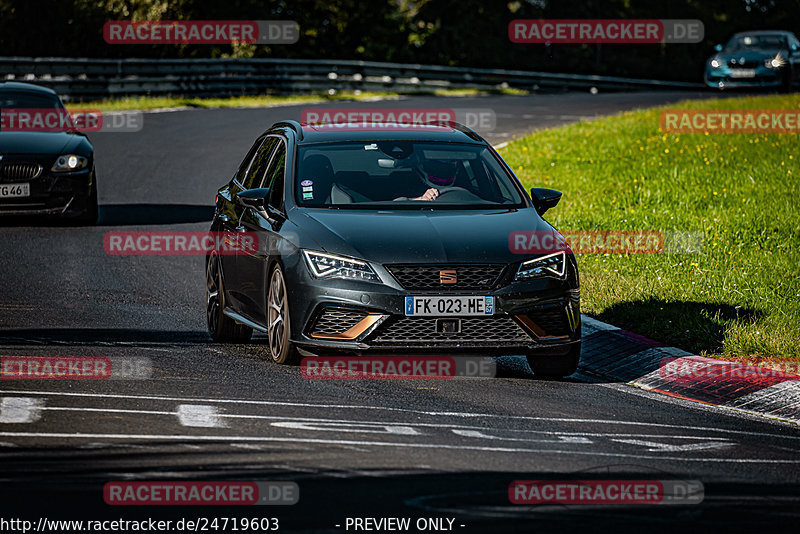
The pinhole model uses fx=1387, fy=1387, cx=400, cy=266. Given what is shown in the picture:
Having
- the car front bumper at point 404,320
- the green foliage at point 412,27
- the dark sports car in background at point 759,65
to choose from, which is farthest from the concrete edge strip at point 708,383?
the green foliage at point 412,27

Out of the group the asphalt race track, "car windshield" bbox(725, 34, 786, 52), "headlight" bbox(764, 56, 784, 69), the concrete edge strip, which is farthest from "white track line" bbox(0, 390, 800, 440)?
"car windshield" bbox(725, 34, 786, 52)

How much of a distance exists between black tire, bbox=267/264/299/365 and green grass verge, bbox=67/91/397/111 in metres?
24.8

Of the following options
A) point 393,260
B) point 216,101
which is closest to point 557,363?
point 393,260

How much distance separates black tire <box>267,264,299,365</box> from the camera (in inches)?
361

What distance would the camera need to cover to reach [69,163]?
16.7 metres

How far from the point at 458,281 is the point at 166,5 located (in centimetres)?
4002

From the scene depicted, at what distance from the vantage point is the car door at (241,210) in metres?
10.3

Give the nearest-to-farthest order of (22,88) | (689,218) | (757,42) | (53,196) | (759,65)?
(689,218), (53,196), (22,88), (759,65), (757,42)

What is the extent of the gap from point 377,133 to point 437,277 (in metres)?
2.12

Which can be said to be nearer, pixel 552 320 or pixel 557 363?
pixel 552 320

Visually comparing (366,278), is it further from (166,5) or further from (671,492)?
(166,5)

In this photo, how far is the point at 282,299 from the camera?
9258 millimetres

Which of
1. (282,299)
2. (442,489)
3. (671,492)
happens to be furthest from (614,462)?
(282,299)

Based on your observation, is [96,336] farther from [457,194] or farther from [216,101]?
[216,101]
